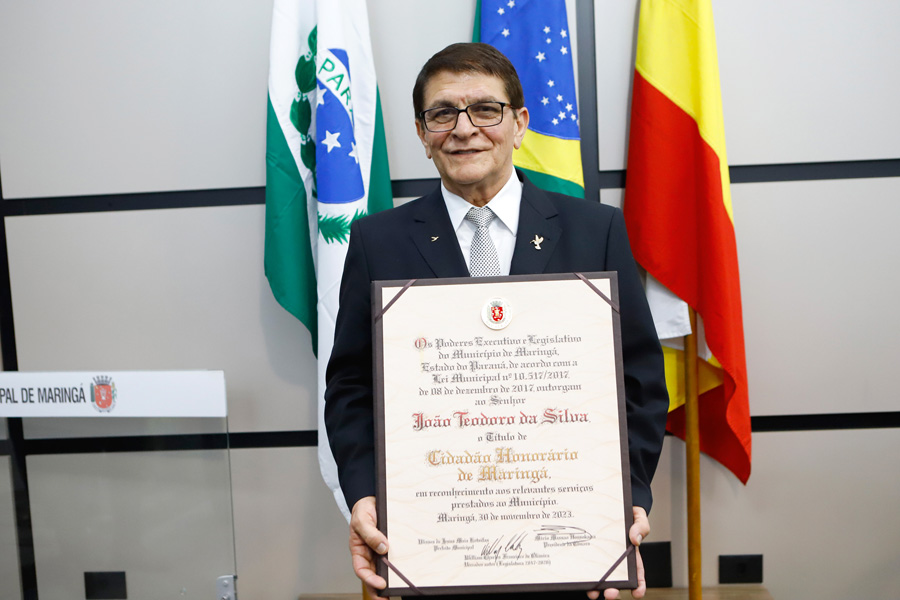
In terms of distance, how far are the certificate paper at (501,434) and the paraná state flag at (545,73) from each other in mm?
903

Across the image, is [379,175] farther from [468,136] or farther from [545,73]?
[468,136]

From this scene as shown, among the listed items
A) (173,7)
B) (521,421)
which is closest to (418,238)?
(521,421)

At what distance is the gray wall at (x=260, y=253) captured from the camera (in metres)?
1.89

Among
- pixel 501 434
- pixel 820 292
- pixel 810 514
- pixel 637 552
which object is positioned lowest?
pixel 810 514

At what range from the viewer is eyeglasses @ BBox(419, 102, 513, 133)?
1.10 meters

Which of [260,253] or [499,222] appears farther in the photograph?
[260,253]

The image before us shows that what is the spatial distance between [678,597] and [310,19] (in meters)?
2.29

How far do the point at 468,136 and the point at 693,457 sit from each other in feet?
4.43

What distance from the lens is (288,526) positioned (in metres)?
2.11

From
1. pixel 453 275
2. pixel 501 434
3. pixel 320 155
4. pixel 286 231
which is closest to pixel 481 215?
pixel 453 275

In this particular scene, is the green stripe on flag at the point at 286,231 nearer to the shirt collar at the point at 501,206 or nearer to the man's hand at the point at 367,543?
the shirt collar at the point at 501,206
